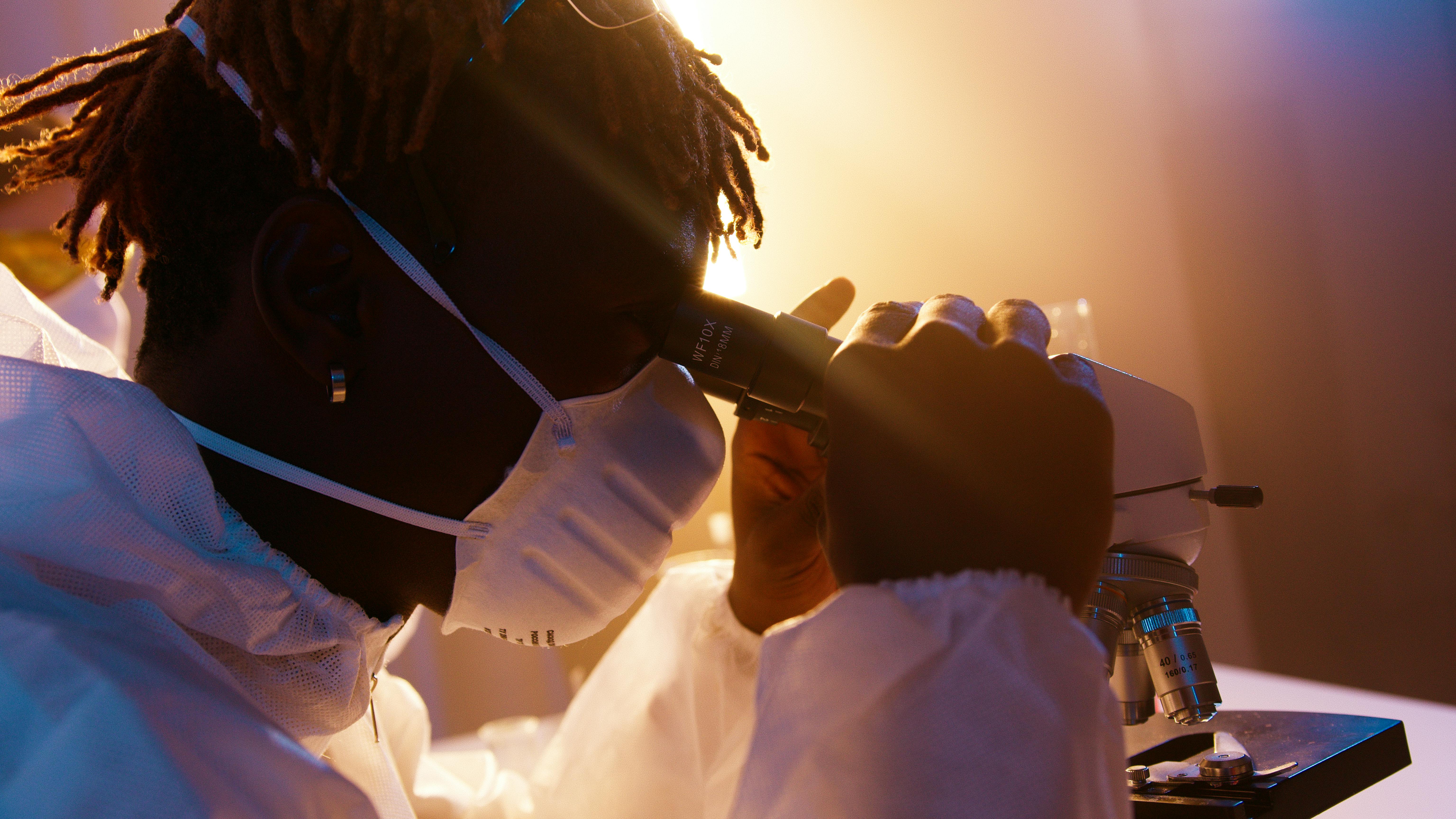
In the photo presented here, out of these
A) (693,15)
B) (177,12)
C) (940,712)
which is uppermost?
(693,15)

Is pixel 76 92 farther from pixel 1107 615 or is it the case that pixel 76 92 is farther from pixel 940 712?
pixel 1107 615

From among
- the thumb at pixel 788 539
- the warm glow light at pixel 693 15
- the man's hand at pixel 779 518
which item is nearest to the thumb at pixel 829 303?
the man's hand at pixel 779 518

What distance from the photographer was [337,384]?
1.93 ft

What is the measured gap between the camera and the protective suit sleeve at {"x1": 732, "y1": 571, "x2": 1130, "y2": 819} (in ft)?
1.34

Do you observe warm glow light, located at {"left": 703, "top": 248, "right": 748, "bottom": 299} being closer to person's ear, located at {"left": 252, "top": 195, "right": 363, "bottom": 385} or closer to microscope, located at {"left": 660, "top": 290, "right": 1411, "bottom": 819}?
microscope, located at {"left": 660, "top": 290, "right": 1411, "bottom": 819}

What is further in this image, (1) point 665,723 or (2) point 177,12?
(1) point 665,723

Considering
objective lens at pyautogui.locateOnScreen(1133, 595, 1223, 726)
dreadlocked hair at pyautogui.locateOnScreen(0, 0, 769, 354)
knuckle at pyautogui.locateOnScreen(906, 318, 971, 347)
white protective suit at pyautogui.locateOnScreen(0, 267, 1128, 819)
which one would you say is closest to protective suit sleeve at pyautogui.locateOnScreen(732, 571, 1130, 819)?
white protective suit at pyautogui.locateOnScreen(0, 267, 1128, 819)

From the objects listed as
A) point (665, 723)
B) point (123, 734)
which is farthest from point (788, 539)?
point (123, 734)

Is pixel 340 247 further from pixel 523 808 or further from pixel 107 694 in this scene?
pixel 523 808

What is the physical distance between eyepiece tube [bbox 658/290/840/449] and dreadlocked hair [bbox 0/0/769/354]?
0.27ft

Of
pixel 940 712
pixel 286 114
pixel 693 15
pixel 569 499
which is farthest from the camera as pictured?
pixel 693 15

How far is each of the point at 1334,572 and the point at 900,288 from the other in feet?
3.59

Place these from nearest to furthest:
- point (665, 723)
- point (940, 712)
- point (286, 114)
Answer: point (940, 712), point (286, 114), point (665, 723)

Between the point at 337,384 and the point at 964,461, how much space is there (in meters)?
0.45
